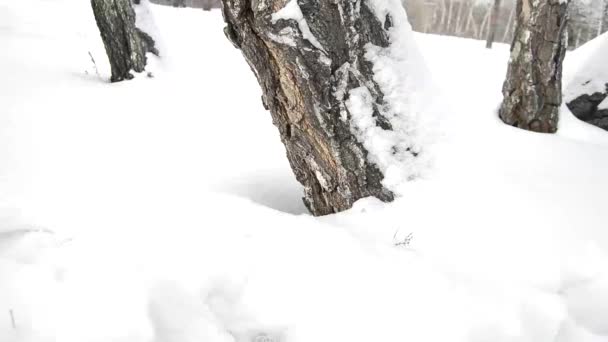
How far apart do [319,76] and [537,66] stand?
4.99 ft

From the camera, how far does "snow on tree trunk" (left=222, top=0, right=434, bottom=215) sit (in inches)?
59.6

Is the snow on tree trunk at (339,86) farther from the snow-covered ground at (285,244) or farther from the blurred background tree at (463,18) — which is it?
the blurred background tree at (463,18)

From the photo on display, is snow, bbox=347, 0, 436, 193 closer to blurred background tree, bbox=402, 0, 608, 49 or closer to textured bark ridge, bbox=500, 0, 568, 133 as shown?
textured bark ridge, bbox=500, 0, 568, 133

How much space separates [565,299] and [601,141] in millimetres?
1520

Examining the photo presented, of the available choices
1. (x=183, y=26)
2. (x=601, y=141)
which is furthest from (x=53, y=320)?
(x=183, y=26)

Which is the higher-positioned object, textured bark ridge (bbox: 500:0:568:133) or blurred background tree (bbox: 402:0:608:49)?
textured bark ridge (bbox: 500:0:568:133)

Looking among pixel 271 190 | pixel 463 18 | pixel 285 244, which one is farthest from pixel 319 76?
pixel 463 18

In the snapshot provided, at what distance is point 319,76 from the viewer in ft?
5.23

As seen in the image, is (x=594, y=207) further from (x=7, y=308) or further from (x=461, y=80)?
(x=461, y=80)

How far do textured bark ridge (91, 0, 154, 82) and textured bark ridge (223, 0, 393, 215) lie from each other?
2.82 meters

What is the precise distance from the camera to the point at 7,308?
3.42 feet

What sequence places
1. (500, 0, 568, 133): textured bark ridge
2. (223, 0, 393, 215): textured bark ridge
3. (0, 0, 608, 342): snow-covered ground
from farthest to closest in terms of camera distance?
(500, 0, 568, 133): textured bark ridge → (223, 0, 393, 215): textured bark ridge → (0, 0, 608, 342): snow-covered ground

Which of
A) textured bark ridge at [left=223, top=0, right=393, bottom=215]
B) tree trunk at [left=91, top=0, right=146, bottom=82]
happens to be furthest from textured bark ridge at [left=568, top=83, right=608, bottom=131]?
tree trunk at [left=91, top=0, right=146, bottom=82]

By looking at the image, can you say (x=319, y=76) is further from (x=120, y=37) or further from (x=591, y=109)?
(x=120, y=37)
